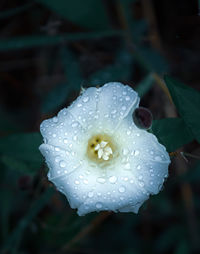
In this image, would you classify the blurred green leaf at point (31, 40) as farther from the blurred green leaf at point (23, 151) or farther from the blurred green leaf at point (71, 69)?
the blurred green leaf at point (23, 151)

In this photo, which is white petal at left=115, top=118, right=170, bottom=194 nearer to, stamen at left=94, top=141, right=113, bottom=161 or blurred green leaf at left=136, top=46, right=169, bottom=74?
stamen at left=94, top=141, right=113, bottom=161

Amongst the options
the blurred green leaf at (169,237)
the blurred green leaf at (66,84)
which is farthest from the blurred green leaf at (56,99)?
the blurred green leaf at (169,237)

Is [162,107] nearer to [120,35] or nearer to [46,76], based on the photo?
[120,35]

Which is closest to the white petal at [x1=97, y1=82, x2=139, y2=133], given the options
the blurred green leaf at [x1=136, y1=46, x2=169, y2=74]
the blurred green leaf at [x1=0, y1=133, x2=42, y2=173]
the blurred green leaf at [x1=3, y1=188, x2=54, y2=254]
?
the blurred green leaf at [x1=0, y1=133, x2=42, y2=173]

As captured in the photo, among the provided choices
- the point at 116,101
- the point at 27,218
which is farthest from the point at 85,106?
the point at 27,218

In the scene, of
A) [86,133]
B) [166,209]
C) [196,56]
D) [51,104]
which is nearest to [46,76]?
[51,104]
